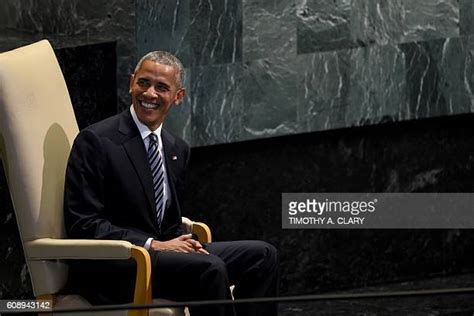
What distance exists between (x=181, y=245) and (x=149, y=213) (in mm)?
184

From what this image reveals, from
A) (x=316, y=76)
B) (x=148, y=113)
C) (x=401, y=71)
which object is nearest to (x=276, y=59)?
(x=316, y=76)

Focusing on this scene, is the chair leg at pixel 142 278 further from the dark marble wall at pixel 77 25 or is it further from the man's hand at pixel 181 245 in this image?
the dark marble wall at pixel 77 25

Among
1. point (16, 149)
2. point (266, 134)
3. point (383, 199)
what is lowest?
point (383, 199)

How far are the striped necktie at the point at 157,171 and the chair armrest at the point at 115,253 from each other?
0.33 metres

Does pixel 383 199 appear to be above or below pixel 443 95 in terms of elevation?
below

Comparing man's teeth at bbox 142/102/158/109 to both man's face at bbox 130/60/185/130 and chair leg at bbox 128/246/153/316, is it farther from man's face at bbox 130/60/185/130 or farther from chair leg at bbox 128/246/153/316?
chair leg at bbox 128/246/153/316

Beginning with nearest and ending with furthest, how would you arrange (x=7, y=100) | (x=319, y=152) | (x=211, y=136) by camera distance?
(x=7, y=100)
(x=211, y=136)
(x=319, y=152)

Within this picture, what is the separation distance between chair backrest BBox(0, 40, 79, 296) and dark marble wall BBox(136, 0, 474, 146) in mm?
1773

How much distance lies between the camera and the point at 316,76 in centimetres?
717

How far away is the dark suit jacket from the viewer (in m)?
4.79

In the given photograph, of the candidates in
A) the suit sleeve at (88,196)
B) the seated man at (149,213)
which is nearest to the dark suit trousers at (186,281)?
the seated man at (149,213)

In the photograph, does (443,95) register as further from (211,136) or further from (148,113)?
(148,113)

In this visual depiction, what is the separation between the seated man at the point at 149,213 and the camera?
476 cm

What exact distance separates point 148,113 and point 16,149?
50 centimetres
